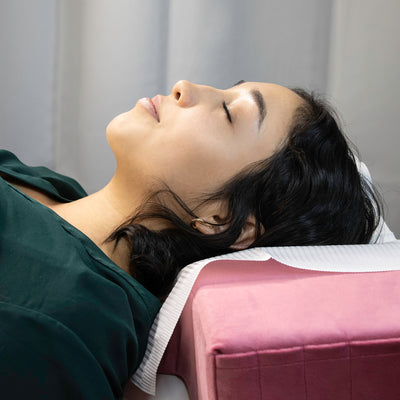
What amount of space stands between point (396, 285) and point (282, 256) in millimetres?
212

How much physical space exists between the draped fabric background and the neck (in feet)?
2.03

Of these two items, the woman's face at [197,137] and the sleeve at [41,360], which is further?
the woman's face at [197,137]

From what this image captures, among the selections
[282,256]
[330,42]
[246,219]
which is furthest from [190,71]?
[282,256]

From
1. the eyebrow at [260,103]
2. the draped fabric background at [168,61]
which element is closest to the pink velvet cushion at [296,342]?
the eyebrow at [260,103]

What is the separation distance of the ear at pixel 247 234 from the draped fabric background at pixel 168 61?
77 centimetres

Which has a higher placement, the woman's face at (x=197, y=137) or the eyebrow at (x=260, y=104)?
the eyebrow at (x=260, y=104)

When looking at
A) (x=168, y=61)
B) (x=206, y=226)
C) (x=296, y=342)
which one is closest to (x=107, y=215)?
(x=206, y=226)

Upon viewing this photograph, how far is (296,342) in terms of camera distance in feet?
1.82

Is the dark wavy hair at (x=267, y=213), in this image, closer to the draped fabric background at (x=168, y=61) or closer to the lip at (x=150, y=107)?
the lip at (x=150, y=107)

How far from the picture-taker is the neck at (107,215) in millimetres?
960

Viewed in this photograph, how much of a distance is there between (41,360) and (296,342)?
354 millimetres

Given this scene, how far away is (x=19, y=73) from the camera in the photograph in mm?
1579

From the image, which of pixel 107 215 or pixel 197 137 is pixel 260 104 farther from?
pixel 107 215

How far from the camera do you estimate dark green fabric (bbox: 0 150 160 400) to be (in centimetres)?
66
